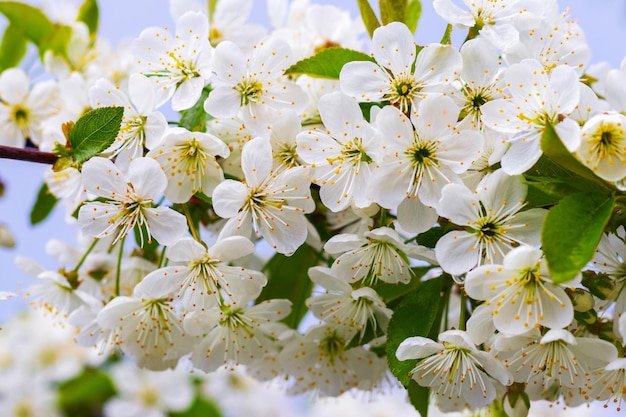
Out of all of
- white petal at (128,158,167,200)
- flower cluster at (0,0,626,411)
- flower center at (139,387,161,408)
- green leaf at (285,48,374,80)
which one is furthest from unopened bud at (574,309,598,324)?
flower center at (139,387,161,408)

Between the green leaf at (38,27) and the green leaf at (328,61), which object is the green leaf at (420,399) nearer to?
the green leaf at (328,61)

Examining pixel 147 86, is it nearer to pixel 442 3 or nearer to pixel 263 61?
pixel 263 61

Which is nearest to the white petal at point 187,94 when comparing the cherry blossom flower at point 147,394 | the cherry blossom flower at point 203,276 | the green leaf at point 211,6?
the cherry blossom flower at point 203,276

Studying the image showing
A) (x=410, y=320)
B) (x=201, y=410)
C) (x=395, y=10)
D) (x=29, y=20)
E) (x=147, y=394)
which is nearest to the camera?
(x=410, y=320)

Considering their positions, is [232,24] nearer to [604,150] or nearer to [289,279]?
[289,279]

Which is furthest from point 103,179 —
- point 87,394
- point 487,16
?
point 87,394

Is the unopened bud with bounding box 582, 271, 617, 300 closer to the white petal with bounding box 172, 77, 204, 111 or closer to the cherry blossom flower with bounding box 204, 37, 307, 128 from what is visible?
the cherry blossom flower with bounding box 204, 37, 307, 128
